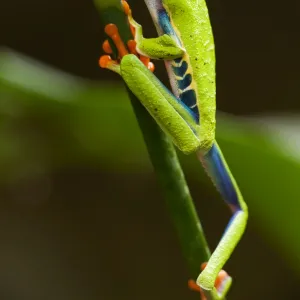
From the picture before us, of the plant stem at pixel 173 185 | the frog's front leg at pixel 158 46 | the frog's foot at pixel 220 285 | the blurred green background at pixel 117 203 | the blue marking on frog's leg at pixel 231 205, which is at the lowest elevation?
the blurred green background at pixel 117 203

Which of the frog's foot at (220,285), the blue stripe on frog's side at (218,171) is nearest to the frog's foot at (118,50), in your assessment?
the blue stripe on frog's side at (218,171)

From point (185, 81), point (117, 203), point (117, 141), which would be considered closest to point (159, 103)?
point (185, 81)

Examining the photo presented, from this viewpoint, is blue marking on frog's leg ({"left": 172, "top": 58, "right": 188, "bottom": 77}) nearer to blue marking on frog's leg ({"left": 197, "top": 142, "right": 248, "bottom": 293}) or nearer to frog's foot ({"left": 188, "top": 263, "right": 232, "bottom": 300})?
blue marking on frog's leg ({"left": 197, "top": 142, "right": 248, "bottom": 293})

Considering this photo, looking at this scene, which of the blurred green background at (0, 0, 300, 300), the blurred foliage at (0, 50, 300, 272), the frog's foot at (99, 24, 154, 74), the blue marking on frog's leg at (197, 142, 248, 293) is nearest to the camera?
the frog's foot at (99, 24, 154, 74)

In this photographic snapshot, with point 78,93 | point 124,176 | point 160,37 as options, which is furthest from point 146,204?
point 160,37

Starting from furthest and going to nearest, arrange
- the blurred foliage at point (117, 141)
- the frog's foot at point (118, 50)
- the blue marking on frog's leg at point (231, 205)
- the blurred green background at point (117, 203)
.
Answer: the blurred green background at point (117, 203) < the blurred foliage at point (117, 141) < the blue marking on frog's leg at point (231, 205) < the frog's foot at point (118, 50)

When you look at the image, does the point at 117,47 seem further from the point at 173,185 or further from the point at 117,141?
the point at 117,141

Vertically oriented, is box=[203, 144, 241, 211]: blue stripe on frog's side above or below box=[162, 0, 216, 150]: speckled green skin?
below

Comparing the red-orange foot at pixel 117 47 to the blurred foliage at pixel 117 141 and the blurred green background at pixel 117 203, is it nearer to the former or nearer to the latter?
the blurred foliage at pixel 117 141

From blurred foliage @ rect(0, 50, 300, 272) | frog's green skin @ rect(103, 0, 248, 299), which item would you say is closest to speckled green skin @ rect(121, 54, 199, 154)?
frog's green skin @ rect(103, 0, 248, 299)
